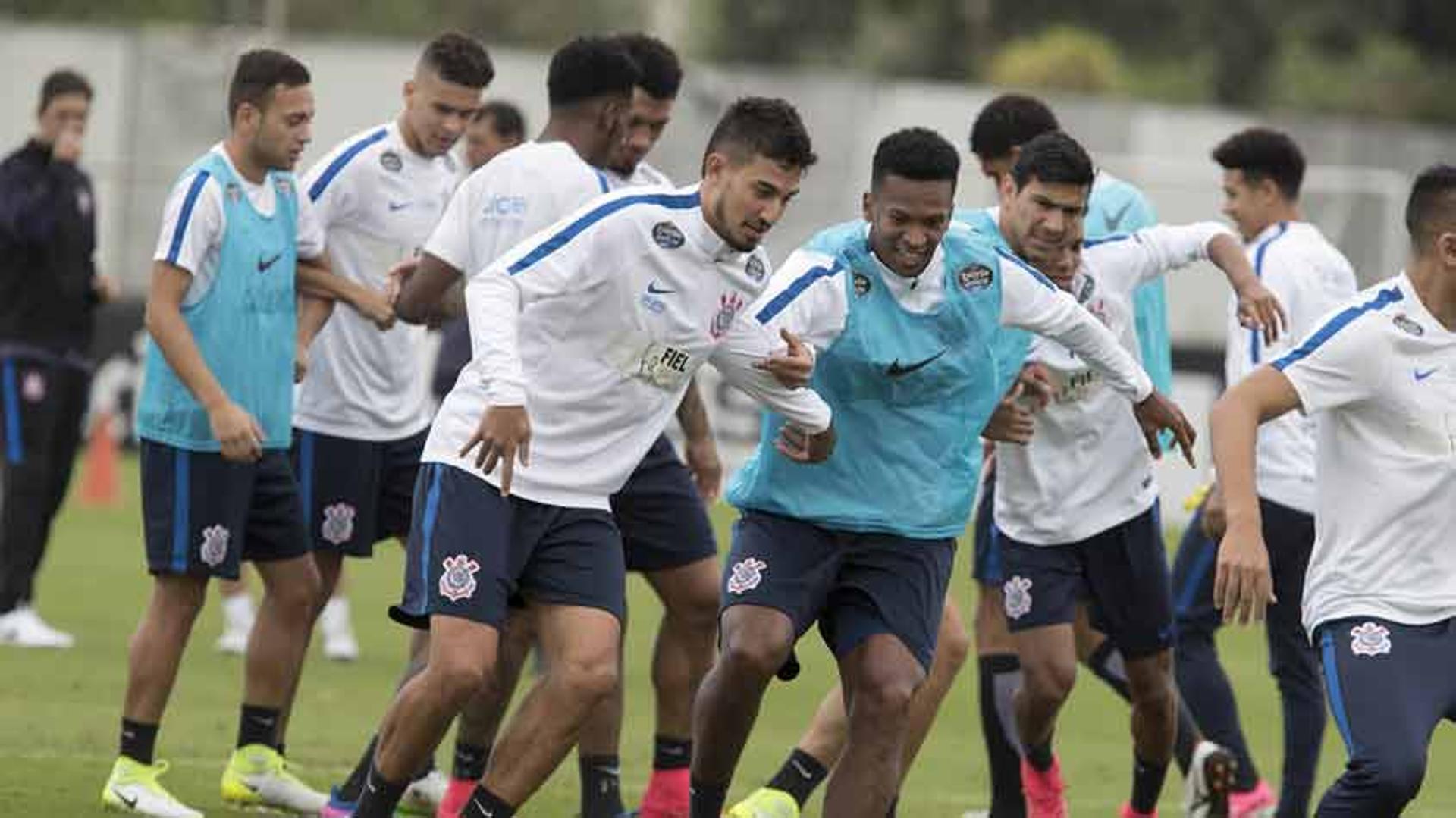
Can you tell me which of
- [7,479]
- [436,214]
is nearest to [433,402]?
[7,479]

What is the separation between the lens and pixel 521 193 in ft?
29.6

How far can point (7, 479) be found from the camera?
47.3 feet

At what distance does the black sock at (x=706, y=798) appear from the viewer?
8.46 meters

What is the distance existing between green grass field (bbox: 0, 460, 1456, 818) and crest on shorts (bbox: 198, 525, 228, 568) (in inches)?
32.8

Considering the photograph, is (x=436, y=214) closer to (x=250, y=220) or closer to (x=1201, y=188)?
(x=250, y=220)

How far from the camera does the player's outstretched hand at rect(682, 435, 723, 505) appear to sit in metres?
9.70

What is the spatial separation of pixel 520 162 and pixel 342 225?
1.48m

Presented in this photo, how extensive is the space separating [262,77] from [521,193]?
1142mm

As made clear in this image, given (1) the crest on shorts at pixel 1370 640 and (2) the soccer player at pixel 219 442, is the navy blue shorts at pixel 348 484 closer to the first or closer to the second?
(2) the soccer player at pixel 219 442

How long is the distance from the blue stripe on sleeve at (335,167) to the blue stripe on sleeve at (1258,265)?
Answer: 322cm

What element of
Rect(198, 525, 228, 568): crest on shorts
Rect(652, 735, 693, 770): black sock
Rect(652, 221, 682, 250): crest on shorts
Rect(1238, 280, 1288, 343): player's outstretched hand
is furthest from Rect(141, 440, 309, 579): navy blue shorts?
Rect(1238, 280, 1288, 343): player's outstretched hand

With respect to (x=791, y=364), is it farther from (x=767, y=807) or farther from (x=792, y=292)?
(x=767, y=807)

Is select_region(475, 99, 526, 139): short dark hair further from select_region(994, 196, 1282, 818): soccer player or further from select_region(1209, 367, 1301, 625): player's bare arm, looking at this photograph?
select_region(1209, 367, 1301, 625): player's bare arm

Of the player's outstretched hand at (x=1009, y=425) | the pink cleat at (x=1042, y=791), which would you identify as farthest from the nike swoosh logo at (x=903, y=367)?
the pink cleat at (x=1042, y=791)
